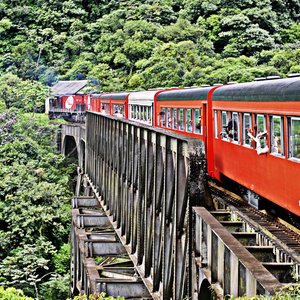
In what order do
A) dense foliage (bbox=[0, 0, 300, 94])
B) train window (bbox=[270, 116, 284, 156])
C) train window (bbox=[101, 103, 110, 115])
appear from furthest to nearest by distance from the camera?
1. dense foliage (bbox=[0, 0, 300, 94])
2. train window (bbox=[101, 103, 110, 115])
3. train window (bbox=[270, 116, 284, 156])

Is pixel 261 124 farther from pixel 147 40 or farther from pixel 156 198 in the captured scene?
pixel 147 40

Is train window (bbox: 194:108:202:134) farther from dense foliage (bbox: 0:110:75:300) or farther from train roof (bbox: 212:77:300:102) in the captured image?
dense foliage (bbox: 0:110:75:300)

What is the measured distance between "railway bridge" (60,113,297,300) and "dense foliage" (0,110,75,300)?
7274mm

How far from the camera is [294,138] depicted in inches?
379

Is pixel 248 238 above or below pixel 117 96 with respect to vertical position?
below

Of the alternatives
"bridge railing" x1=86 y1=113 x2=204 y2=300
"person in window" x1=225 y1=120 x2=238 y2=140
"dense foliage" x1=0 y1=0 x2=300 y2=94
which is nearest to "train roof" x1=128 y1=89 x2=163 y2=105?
"bridge railing" x1=86 y1=113 x2=204 y2=300

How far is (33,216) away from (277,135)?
69.4ft

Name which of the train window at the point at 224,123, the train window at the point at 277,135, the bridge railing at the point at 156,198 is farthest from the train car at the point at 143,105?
the train window at the point at 277,135

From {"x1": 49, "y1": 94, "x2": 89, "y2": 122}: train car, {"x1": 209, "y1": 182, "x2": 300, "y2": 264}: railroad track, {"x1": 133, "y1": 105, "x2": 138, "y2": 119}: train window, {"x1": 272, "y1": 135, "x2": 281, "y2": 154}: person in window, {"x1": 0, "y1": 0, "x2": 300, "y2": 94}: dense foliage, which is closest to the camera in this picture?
{"x1": 209, "y1": 182, "x2": 300, "y2": 264}: railroad track

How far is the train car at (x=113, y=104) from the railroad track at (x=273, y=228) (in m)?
15.4

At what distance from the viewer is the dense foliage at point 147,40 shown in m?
51.4

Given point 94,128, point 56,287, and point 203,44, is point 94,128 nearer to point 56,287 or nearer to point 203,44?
point 56,287

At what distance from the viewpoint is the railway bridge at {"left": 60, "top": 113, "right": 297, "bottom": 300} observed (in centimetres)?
723

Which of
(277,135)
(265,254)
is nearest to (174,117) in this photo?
(277,135)
